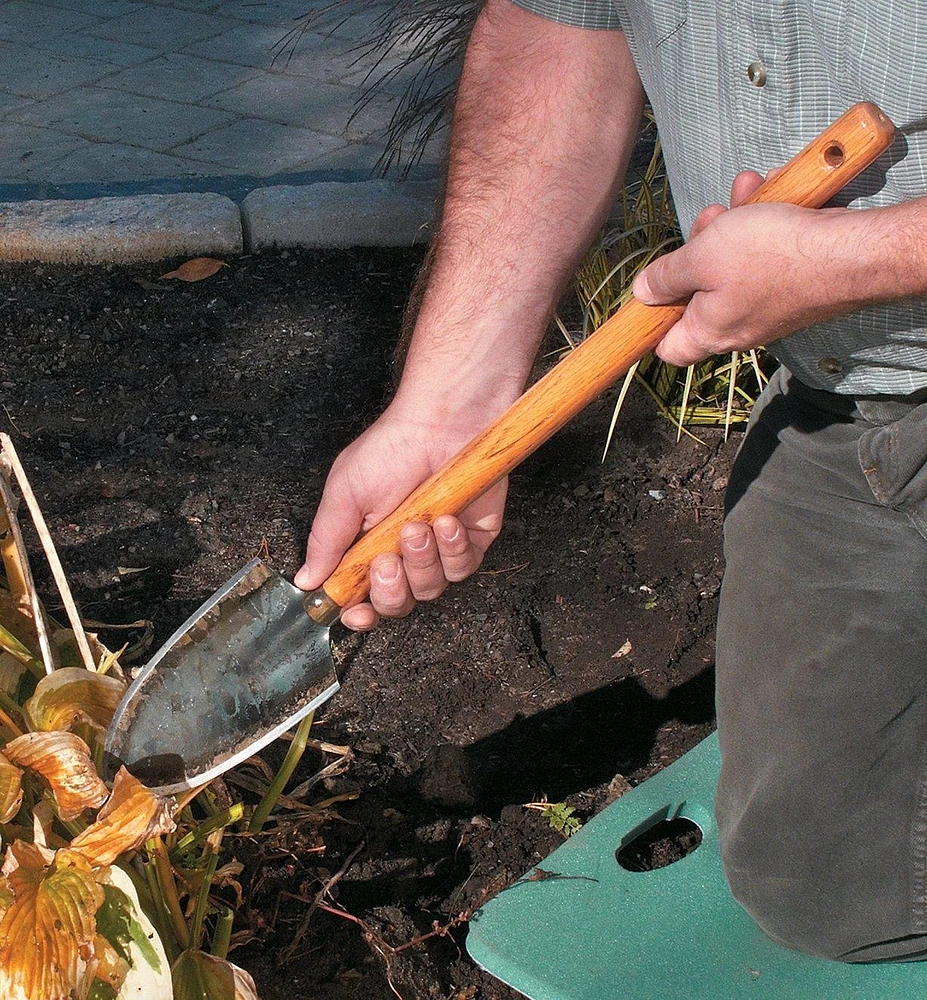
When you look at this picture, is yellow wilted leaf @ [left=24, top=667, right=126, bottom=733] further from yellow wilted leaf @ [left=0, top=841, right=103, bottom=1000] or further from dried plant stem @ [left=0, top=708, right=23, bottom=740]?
yellow wilted leaf @ [left=0, top=841, right=103, bottom=1000]

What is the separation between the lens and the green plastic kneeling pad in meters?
1.59

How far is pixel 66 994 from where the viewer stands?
1.20m

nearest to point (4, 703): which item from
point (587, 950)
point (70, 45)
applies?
point (587, 950)

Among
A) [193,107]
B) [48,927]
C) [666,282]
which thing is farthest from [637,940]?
[193,107]

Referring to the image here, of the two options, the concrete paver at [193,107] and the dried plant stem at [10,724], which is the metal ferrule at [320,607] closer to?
the dried plant stem at [10,724]

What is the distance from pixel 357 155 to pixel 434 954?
3.30m

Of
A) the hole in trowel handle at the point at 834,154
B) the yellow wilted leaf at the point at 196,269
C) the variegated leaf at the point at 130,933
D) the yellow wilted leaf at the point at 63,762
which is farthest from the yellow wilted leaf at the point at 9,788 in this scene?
the yellow wilted leaf at the point at 196,269

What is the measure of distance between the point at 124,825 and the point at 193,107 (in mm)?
4033

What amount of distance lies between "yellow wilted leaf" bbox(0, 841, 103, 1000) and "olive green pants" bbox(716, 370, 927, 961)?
90cm

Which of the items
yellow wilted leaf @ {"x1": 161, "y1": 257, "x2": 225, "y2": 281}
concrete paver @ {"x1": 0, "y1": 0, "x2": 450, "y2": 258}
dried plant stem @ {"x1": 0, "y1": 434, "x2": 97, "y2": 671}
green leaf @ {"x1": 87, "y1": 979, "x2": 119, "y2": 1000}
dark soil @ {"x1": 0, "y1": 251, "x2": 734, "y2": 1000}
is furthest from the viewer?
concrete paver @ {"x1": 0, "y1": 0, "x2": 450, "y2": 258}

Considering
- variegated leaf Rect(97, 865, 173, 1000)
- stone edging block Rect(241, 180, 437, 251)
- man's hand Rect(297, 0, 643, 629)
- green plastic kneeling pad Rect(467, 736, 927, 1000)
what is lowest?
green plastic kneeling pad Rect(467, 736, 927, 1000)

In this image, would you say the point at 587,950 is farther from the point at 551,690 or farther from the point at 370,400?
the point at 370,400

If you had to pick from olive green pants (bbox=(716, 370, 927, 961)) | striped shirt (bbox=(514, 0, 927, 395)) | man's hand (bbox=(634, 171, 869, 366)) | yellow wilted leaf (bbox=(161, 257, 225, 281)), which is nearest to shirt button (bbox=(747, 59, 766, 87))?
striped shirt (bbox=(514, 0, 927, 395))

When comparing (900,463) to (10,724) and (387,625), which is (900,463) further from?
(10,724)
